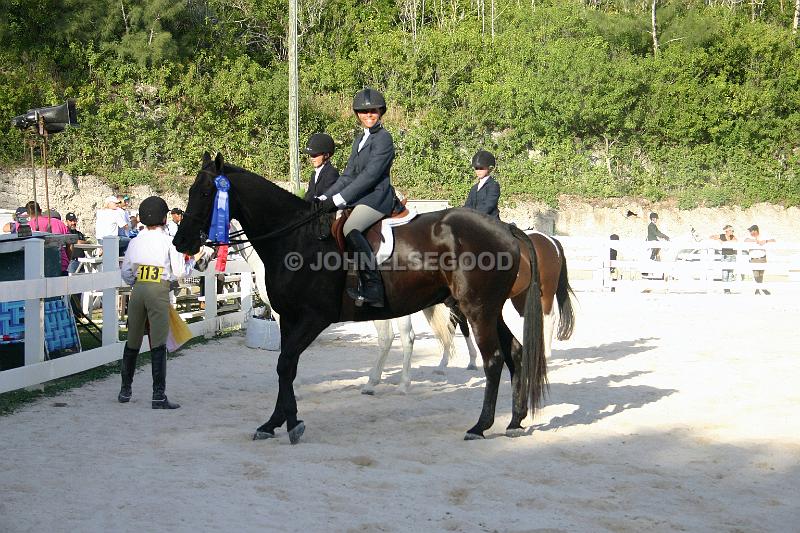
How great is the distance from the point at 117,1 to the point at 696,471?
35.8 meters

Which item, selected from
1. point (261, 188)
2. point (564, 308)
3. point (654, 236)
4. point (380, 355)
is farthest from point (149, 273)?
→ point (654, 236)

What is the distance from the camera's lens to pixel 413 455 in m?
6.65

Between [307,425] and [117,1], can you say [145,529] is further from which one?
[117,1]

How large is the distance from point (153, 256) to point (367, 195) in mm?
2389

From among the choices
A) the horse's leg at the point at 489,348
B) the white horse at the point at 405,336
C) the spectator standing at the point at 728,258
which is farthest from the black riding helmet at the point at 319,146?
the spectator standing at the point at 728,258

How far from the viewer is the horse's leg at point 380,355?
9453mm

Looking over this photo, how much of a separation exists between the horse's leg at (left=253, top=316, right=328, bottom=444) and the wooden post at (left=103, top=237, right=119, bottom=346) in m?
4.03

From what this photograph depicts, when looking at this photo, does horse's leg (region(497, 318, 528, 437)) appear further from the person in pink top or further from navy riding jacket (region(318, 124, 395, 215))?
the person in pink top

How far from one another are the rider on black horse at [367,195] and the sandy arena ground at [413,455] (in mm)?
1322

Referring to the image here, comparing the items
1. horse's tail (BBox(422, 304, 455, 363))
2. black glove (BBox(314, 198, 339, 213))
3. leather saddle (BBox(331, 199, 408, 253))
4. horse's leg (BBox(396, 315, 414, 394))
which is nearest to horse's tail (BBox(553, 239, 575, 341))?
horse's tail (BBox(422, 304, 455, 363))

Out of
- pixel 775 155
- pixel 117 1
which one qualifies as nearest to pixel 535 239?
pixel 117 1

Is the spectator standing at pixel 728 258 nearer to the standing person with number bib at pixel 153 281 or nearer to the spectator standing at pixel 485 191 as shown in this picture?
the spectator standing at pixel 485 191

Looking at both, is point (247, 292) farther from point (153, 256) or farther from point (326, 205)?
point (326, 205)

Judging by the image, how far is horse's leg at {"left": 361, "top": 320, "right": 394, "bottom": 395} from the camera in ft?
31.0
